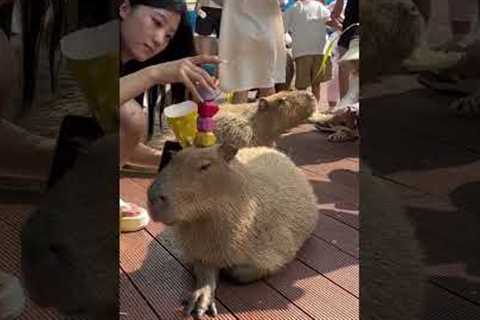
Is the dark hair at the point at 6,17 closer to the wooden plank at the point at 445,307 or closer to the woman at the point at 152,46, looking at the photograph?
the wooden plank at the point at 445,307

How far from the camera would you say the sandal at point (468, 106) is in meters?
0.98

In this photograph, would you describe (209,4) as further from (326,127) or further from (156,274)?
(156,274)

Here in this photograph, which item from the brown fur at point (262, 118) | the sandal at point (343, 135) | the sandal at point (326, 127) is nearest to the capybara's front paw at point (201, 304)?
the brown fur at point (262, 118)

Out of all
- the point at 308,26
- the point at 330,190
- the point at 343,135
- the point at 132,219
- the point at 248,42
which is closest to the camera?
the point at 132,219

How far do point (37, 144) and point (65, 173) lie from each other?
60 mm

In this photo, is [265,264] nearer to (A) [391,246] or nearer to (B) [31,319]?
(A) [391,246]

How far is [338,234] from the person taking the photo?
2.21 m

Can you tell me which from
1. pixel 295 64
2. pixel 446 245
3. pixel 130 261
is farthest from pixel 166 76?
pixel 295 64

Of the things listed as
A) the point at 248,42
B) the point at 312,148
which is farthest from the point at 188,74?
the point at 312,148

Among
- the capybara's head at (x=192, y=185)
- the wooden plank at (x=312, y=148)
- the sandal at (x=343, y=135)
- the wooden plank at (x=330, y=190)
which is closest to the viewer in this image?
the capybara's head at (x=192, y=185)

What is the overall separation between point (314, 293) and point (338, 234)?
0.46 m

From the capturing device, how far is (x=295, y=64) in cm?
464

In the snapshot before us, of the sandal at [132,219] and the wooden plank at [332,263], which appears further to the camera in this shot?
the sandal at [132,219]

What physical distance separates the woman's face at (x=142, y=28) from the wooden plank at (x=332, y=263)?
30.5 inches
